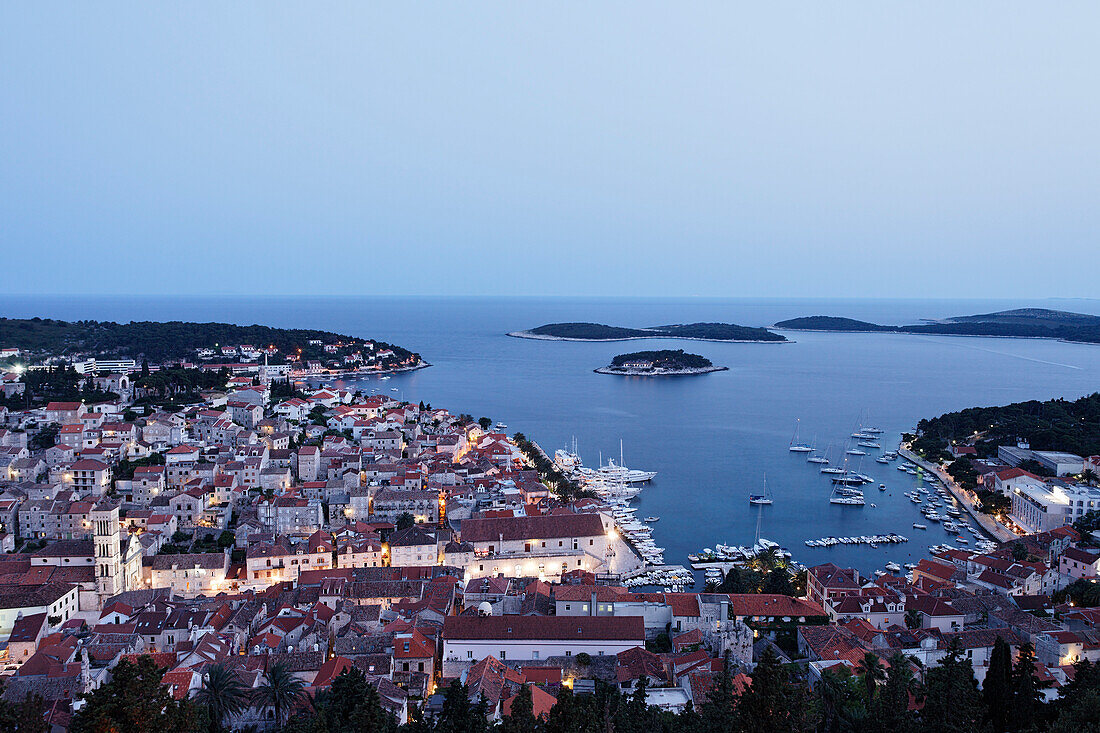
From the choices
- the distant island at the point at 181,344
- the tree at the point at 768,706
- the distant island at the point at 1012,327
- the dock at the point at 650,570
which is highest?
the distant island at the point at 1012,327

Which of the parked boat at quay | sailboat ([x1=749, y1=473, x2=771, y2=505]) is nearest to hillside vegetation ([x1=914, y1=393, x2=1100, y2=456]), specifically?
sailboat ([x1=749, y1=473, x2=771, y2=505])

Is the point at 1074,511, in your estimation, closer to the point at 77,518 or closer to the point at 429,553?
the point at 429,553

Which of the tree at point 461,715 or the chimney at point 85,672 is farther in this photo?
the chimney at point 85,672

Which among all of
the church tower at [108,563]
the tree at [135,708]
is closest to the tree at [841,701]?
the tree at [135,708]

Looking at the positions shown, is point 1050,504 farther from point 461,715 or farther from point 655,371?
point 655,371

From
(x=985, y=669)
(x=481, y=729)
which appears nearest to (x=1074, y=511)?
(x=985, y=669)

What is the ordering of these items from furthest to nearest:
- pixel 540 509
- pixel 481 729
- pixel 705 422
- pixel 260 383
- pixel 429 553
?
pixel 705 422 → pixel 260 383 → pixel 540 509 → pixel 429 553 → pixel 481 729

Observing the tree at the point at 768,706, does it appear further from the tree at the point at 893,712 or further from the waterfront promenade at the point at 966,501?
the waterfront promenade at the point at 966,501
